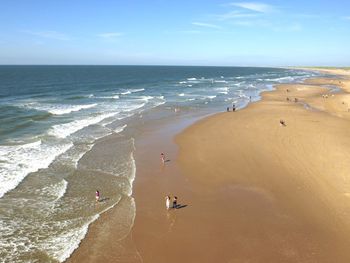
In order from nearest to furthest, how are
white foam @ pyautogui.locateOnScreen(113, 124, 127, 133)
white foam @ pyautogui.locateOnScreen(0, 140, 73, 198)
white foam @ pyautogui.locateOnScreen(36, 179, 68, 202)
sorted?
white foam @ pyautogui.locateOnScreen(36, 179, 68, 202) → white foam @ pyautogui.locateOnScreen(0, 140, 73, 198) → white foam @ pyautogui.locateOnScreen(113, 124, 127, 133)

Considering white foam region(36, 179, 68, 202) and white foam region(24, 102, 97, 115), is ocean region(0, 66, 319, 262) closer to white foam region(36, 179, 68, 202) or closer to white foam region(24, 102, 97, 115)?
white foam region(36, 179, 68, 202)

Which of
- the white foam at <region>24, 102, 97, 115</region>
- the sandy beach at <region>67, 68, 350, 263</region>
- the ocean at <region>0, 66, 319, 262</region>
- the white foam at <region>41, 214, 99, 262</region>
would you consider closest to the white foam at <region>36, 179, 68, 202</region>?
the ocean at <region>0, 66, 319, 262</region>

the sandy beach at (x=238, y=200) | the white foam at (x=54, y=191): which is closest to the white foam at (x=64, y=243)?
the sandy beach at (x=238, y=200)

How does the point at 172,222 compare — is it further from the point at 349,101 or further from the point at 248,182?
the point at 349,101

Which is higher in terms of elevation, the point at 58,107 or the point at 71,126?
the point at 71,126

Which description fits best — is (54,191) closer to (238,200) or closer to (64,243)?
(64,243)

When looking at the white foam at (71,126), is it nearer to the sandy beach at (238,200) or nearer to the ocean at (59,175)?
the ocean at (59,175)

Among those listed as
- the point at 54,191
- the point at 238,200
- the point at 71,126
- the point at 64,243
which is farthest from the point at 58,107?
the point at 64,243
